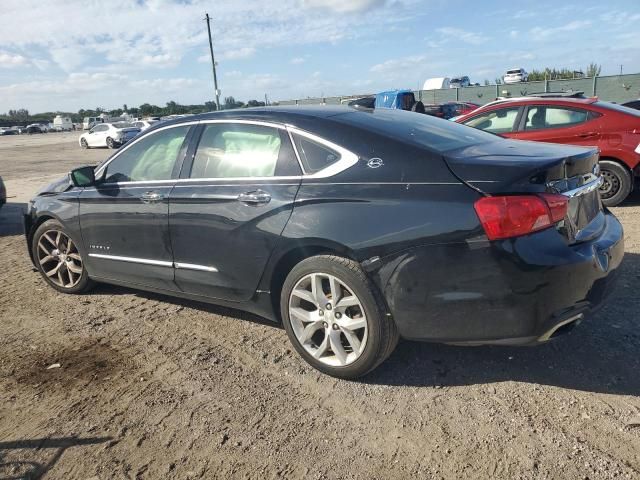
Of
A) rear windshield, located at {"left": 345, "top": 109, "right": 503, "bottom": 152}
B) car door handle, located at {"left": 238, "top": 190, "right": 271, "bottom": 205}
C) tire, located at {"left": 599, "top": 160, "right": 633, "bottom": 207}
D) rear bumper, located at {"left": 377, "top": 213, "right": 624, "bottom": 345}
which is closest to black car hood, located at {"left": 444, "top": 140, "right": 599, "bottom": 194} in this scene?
rear windshield, located at {"left": 345, "top": 109, "right": 503, "bottom": 152}

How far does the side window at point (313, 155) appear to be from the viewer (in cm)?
323

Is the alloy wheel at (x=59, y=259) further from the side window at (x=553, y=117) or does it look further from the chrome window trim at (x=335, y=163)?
the side window at (x=553, y=117)

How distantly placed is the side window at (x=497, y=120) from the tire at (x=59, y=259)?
574cm

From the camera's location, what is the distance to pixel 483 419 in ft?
8.96

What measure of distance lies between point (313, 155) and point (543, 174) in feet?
4.43

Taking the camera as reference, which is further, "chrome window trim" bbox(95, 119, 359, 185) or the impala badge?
"chrome window trim" bbox(95, 119, 359, 185)

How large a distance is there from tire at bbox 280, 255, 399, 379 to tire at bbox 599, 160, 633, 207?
5.45 meters

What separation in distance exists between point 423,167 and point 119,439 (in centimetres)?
219

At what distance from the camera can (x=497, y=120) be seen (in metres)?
7.89

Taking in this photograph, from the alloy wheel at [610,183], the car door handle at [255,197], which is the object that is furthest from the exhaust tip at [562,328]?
the alloy wheel at [610,183]

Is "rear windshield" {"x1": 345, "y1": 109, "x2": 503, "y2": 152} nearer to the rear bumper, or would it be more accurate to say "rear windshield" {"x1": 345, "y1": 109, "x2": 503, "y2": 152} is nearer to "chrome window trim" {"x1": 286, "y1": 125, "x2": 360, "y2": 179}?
"chrome window trim" {"x1": 286, "y1": 125, "x2": 360, "y2": 179}

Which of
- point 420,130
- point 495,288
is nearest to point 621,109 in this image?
point 420,130

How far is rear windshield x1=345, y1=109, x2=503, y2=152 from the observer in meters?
3.19

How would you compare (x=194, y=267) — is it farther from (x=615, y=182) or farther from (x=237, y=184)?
(x=615, y=182)
